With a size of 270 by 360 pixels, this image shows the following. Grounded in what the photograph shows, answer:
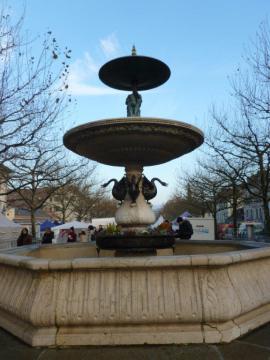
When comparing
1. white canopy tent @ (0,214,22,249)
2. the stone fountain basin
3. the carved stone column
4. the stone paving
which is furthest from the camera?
white canopy tent @ (0,214,22,249)

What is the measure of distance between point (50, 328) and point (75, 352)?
1.58ft

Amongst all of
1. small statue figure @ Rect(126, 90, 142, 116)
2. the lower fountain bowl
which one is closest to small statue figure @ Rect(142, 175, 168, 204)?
the lower fountain bowl

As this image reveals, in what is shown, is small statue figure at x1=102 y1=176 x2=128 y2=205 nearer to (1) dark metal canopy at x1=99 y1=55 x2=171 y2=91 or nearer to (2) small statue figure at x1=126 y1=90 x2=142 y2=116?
(2) small statue figure at x1=126 y1=90 x2=142 y2=116

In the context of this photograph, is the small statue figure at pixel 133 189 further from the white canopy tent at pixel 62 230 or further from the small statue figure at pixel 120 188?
the white canopy tent at pixel 62 230

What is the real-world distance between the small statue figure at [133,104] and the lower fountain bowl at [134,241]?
9.47 ft

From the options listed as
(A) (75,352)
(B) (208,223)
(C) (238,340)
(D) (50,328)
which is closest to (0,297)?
(D) (50,328)

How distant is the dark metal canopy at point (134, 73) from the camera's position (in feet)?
28.0

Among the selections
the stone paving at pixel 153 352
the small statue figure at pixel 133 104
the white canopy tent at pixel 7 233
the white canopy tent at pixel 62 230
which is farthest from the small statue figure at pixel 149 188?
the white canopy tent at pixel 62 230

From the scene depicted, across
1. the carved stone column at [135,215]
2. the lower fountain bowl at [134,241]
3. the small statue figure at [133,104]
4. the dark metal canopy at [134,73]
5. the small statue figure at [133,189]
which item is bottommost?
the lower fountain bowl at [134,241]

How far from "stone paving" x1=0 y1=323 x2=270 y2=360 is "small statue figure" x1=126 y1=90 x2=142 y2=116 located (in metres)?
5.75

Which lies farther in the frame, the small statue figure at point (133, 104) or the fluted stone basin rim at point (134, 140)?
the small statue figure at point (133, 104)

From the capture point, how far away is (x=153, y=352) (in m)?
4.32

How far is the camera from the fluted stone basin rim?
7297 millimetres

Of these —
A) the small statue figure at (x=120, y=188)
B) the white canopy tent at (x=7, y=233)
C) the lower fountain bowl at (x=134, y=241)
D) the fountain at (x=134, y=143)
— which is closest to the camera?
the fountain at (x=134, y=143)
